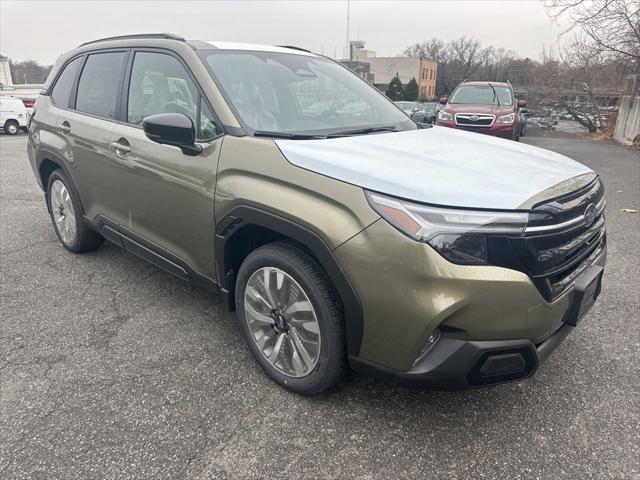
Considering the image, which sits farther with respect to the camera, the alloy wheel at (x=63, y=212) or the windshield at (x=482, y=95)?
the windshield at (x=482, y=95)

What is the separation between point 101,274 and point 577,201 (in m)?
3.57

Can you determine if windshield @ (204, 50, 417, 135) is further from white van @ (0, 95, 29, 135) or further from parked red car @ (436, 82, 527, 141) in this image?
white van @ (0, 95, 29, 135)

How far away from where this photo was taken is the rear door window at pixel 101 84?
11.5 feet

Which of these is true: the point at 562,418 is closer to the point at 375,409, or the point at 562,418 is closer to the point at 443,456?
the point at 443,456

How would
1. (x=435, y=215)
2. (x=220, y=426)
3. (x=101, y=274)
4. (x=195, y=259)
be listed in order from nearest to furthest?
(x=435, y=215) → (x=220, y=426) → (x=195, y=259) → (x=101, y=274)

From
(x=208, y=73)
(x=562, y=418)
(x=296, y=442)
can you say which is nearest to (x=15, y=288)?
(x=208, y=73)

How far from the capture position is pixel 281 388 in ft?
8.43

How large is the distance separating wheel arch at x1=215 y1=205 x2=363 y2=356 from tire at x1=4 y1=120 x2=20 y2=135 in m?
19.3

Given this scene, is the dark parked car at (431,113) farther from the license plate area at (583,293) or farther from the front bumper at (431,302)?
the front bumper at (431,302)

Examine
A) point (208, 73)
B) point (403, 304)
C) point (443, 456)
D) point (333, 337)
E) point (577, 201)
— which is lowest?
point (443, 456)

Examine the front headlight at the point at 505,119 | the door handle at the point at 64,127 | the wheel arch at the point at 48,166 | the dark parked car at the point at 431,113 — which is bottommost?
the dark parked car at the point at 431,113

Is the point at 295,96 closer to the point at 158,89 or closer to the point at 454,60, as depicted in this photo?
the point at 158,89

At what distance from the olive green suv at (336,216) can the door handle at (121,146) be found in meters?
0.01

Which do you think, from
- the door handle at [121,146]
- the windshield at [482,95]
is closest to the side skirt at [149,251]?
the door handle at [121,146]
